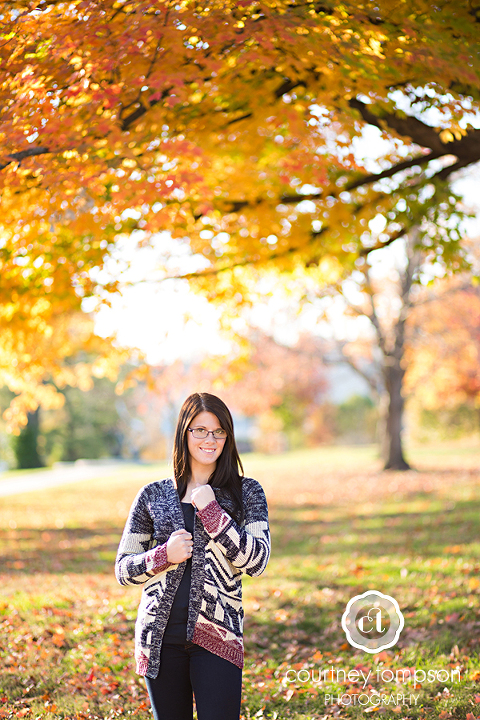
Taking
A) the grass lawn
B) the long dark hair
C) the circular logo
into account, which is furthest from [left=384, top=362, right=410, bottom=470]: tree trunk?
the long dark hair

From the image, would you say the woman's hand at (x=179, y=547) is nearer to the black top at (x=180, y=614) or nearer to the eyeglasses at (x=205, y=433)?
the black top at (x=180, y=614)

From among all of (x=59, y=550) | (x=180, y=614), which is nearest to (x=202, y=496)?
(x=180, y=614)

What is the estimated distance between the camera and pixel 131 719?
4016mm

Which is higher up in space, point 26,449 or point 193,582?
point 193,582

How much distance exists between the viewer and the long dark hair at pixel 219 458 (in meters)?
2.92

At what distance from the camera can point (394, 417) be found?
19562 millimetres

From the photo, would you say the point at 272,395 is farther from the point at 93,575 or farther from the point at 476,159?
the point at 476,159

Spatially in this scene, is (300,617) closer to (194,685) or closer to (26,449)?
(194,685)

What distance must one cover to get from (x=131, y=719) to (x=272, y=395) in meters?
23.8

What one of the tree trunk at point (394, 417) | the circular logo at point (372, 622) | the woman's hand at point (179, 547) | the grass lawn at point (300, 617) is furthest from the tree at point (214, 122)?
the tree trunk at point (394, 417)

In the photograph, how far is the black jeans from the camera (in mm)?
2568

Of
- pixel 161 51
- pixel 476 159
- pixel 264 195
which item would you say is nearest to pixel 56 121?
pixel 161 51

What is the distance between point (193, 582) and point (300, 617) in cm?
399

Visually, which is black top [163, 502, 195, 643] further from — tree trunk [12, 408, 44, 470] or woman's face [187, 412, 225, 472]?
tree trunk [12, 408, 44, 470]
